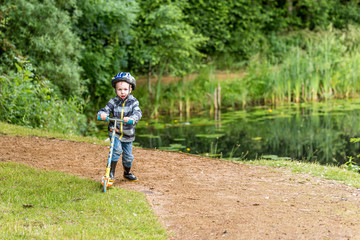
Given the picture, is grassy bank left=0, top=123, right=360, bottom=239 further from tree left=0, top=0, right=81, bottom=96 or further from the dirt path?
tree left=0, top=0, right=81, bottom=96

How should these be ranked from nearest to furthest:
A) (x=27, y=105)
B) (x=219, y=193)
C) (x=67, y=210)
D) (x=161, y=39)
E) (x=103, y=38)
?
1. (x=67, y=210)
2. (x=219, y=193)
3. (x=27, y=105)
4. (x=103, y=38)
5. (x=161, y=39)

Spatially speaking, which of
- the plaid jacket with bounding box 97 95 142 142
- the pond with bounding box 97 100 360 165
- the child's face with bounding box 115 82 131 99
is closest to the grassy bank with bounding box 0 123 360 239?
the plaid jacket with bounding box 97 95 142 142

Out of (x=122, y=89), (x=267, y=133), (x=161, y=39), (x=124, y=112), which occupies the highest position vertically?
(x=161, y=39)

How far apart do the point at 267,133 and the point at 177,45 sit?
17.9 feet

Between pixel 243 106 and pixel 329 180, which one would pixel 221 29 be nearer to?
pixel 243 106

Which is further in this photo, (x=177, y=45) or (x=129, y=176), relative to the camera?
(x=177, y=45)

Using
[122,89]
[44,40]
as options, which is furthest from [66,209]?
[44,40]

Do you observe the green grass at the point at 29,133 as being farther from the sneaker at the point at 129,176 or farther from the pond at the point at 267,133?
the sneaker at the point at 129,176

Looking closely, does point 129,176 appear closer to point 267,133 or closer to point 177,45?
point 267,133

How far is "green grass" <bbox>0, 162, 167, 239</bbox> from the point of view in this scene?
15.7ft

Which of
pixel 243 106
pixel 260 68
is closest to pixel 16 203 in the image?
pixel 243 106

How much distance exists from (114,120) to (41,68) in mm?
8118

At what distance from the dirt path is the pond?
2.39 meters

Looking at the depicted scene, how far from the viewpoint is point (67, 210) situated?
540 centimetres
